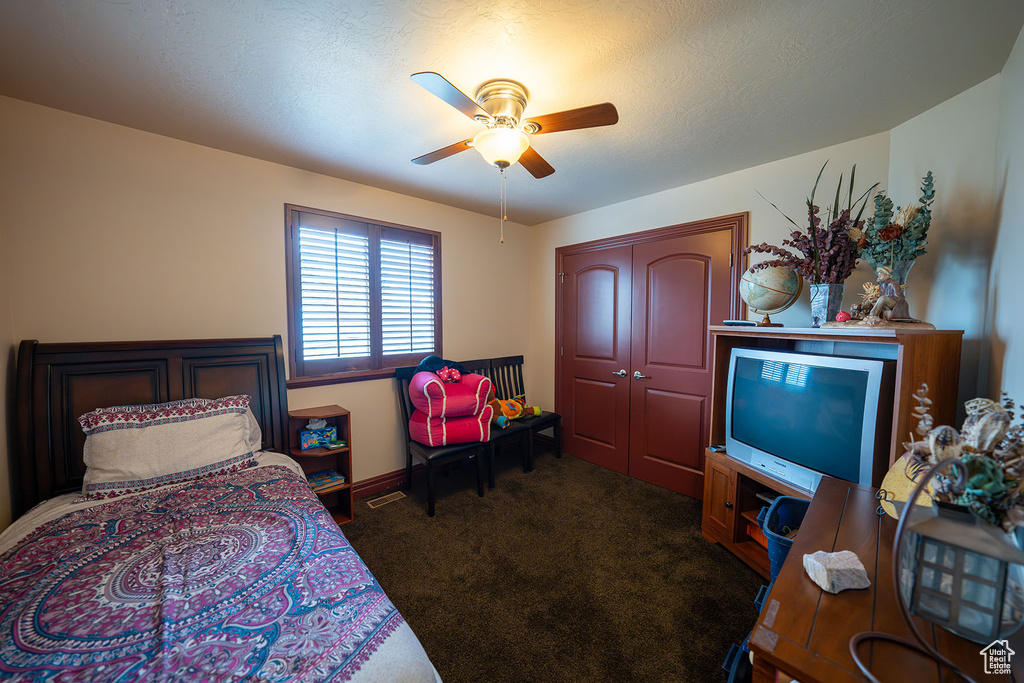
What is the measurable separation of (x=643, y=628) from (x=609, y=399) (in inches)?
78.2

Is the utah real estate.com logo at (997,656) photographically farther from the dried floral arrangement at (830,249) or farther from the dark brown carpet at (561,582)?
the dried floral arrangement at (830,249)

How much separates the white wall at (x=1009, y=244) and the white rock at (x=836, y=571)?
92cm

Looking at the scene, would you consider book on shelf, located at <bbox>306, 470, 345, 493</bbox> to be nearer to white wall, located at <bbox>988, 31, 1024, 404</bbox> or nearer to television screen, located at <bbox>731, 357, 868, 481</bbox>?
television screen, located at <bbox>731, 357, 868, 481</bbox>

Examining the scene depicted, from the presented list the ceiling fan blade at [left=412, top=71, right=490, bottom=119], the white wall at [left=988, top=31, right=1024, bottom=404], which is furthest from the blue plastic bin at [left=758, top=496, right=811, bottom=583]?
the ceiling fan blade at [left=412, top=71, right=490, bottom=119]

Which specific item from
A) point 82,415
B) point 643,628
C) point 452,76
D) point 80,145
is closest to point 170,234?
point 80,145

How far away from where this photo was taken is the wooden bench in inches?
106

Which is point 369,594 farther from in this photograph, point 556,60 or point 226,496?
point 556,60

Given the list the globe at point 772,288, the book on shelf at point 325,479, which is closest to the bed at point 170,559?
the book on shelf at point 325,479

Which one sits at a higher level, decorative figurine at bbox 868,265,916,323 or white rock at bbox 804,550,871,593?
decorative figurine at bbox 868,265,916,323

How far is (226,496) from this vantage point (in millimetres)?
1641

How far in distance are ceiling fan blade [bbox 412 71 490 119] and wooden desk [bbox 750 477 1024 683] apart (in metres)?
1.79

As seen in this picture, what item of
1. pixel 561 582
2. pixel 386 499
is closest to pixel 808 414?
pixel 561 582

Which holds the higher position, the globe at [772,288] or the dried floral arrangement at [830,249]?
the dried floral arrangement at [830,249]

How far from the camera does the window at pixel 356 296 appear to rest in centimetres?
261
